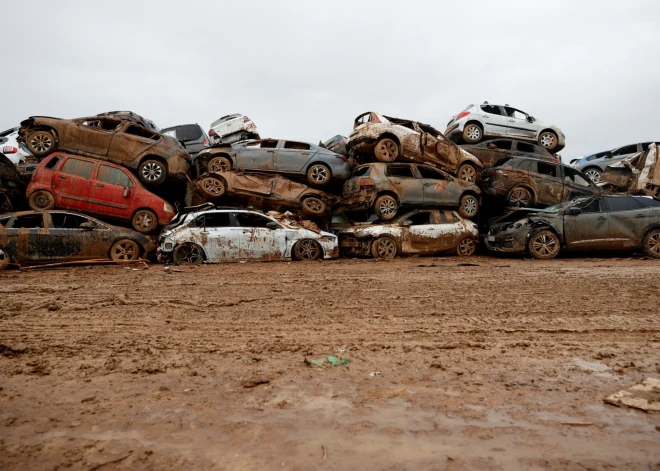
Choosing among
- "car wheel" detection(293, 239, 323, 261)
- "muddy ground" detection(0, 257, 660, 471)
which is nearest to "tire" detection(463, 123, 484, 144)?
"car wheel" detection(293, 239, 323, 261)

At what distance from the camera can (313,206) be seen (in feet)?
39.0

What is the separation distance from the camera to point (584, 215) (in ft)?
35.1

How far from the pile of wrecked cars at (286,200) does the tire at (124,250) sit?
0.02 m

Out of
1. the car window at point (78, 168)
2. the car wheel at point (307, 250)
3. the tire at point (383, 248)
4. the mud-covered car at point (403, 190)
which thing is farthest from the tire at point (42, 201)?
the tire at point (383, 248)

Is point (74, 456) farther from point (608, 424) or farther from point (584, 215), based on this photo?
point (584, 215)

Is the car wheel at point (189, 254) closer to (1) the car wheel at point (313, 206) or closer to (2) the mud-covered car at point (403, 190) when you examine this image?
(1) the car wheel at point (313, 206)

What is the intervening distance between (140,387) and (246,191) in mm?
8901

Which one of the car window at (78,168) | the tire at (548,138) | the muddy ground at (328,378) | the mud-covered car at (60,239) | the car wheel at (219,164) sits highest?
the tire at (548,138)

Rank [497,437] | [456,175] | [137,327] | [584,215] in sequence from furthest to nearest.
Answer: [456,175] → [584,215] → [137,327] → [497,437]

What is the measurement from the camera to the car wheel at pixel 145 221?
10.6m

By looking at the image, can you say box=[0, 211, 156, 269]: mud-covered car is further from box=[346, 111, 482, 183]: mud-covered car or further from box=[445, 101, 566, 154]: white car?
box=[445, 101, 566, 154]: white car

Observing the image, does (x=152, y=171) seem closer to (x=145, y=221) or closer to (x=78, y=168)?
(x=145, y=221)

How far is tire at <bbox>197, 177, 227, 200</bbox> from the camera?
11211 millimetres

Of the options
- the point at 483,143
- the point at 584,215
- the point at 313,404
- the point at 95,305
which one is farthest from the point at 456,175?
the point at 313,404
